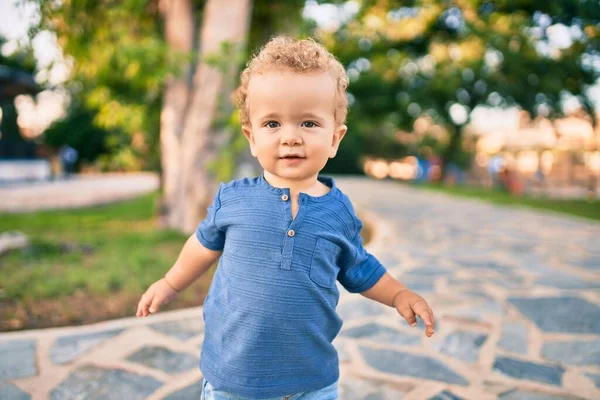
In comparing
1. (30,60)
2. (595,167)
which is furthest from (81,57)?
(595,167)

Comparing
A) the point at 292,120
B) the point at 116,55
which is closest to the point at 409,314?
the point at 292,120

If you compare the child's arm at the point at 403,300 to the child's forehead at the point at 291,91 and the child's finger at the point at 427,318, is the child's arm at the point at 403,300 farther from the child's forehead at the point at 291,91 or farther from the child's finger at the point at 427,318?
the child's forehead at the point at 291,91

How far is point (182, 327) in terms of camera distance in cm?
281

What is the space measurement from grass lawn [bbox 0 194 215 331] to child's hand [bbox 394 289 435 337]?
2216mm

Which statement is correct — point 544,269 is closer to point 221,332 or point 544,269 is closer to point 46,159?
point 221,332

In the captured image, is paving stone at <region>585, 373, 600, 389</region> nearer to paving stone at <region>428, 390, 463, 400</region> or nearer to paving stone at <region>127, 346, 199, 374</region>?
paving stone at <region>428, 390, 463, 400</region>

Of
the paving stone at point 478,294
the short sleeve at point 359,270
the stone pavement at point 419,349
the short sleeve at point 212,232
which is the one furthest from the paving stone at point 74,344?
the paving stone at point 478,294

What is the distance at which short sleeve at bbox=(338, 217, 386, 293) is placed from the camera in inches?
57.6

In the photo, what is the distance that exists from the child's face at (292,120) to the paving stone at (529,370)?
70.3 inches

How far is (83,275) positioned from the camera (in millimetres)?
3727

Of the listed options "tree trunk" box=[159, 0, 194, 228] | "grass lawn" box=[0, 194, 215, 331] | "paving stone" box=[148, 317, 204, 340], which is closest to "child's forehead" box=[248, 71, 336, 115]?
"paving stone" box=[148, 317, 204, 340]

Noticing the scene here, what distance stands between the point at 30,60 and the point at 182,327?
3.96 metres

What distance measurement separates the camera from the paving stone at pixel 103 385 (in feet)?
6.72

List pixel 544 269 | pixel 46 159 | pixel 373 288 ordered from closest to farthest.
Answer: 1. pixel 373 288
2. pixel 544 269
3. pixel 46 159
